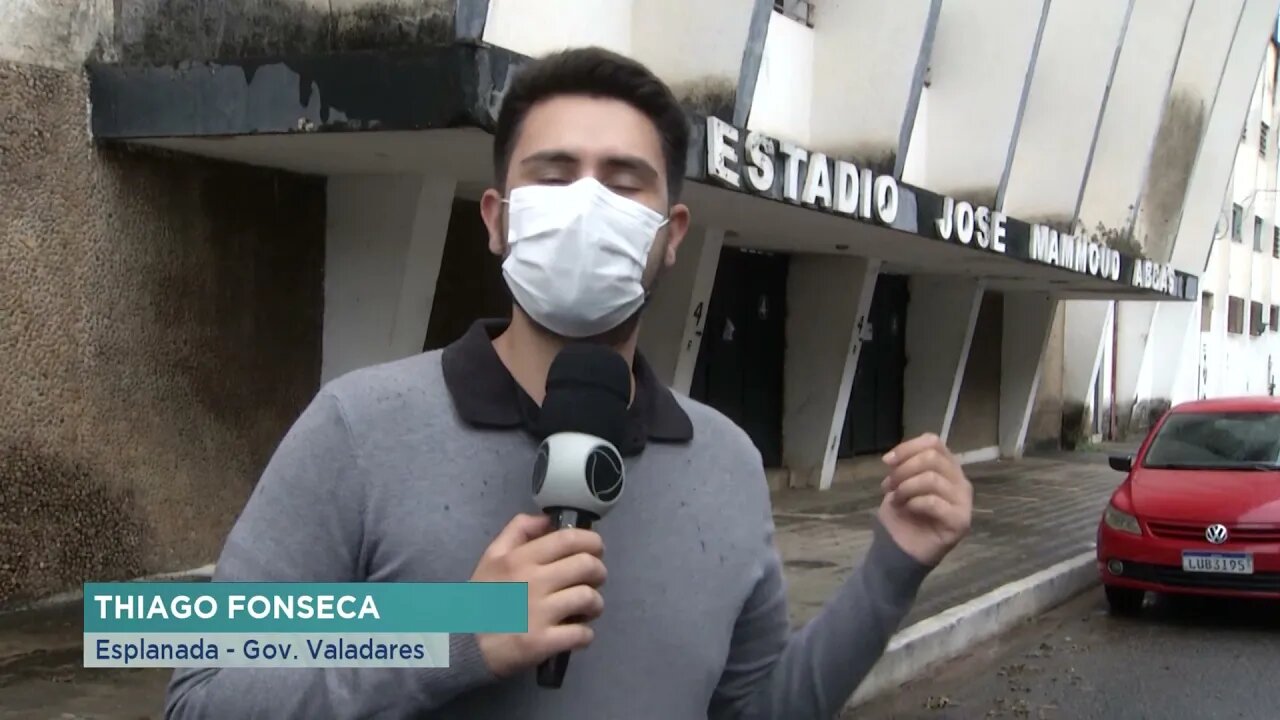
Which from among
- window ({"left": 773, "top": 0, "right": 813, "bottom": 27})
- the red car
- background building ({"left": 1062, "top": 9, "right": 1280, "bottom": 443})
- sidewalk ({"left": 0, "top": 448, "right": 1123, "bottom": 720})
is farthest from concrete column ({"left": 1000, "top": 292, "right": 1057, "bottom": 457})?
the red car

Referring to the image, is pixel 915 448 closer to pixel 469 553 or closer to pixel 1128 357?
pixel 469 553

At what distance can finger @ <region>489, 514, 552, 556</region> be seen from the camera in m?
1.49

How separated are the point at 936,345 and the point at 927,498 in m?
15.5

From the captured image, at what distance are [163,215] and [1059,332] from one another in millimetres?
18070

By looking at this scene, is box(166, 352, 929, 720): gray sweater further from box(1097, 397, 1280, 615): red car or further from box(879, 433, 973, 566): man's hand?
box(1097, 397, 1280, 615): red car

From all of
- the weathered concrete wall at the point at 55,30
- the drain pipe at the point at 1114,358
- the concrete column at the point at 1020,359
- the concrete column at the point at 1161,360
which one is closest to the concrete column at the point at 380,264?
the weathered concrete wall at the point at 55,30

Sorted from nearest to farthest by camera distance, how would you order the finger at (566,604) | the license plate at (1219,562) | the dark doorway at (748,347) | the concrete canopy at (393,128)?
the finger at (566,604) → the concrete canopy at (393,128) → the license plate at (1219,562) → the dark doorway at (748,347)

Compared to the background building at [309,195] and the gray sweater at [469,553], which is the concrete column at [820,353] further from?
the gray sweater at [469,553]

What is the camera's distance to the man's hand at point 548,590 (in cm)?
143

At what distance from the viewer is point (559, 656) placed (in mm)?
1502

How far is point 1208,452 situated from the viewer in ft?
30.8

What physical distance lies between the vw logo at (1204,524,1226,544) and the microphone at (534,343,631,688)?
297 inches

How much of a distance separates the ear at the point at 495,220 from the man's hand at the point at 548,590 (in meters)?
0.61

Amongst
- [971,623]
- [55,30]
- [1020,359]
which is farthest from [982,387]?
[55,30]
